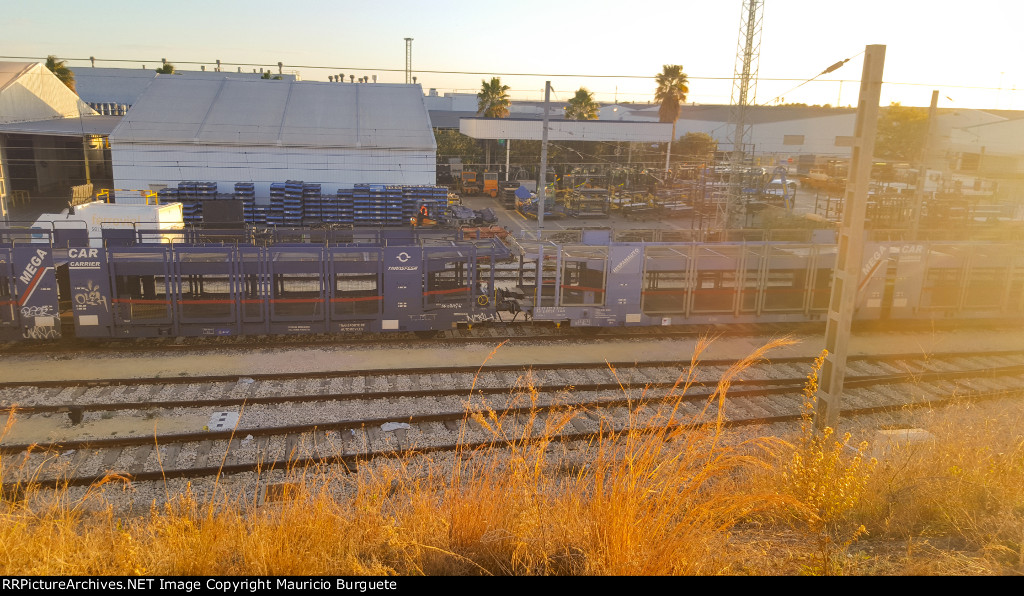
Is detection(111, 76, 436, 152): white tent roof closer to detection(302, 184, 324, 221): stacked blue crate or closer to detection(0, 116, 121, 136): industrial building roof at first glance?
detection(302, 184, 324, 221): stacked blue crate

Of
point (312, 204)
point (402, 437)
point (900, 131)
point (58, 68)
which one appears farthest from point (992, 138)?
point (58, 68)

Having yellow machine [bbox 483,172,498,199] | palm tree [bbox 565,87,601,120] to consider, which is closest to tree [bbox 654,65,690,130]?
palm tree [bbox 565,87,601,120]

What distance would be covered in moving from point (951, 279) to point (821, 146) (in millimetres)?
53623

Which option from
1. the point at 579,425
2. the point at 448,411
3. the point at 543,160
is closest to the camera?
the point at 579,425

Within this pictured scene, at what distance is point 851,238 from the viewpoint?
955cm

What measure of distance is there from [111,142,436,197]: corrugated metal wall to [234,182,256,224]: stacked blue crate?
88 centimetres

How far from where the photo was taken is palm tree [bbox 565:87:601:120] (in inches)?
2630

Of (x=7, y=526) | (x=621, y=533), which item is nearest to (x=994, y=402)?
(x=621, y=533)

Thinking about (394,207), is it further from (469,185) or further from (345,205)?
(469,185)

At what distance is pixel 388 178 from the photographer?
41.2 meters

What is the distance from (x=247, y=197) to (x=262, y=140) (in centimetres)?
379

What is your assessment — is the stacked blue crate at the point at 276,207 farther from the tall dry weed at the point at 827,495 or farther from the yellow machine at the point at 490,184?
the tall dry weed at the point at 827,495

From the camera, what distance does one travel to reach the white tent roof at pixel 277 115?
3975 centimetres

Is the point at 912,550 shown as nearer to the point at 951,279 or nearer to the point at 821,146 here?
the point at 951,279
